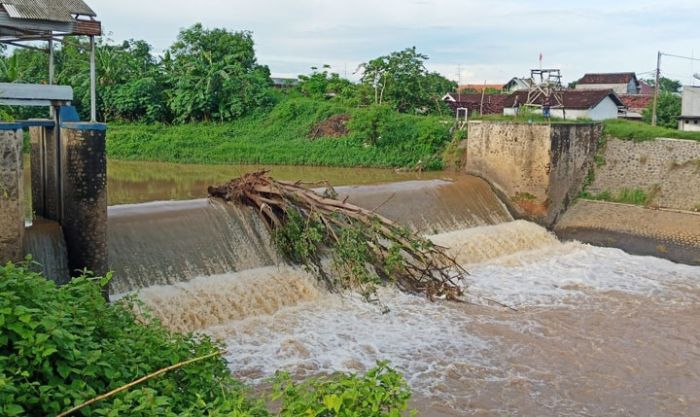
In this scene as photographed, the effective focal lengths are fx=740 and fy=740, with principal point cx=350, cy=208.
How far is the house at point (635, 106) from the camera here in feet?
86.3

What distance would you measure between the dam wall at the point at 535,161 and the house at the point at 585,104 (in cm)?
644

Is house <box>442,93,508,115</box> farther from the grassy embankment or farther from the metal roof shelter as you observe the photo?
the metal roof shelter

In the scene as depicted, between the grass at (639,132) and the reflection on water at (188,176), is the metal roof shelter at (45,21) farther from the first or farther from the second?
the grass at (639,132)

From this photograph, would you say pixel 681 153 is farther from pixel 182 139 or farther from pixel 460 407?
pixel 182 139

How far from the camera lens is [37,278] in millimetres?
3525

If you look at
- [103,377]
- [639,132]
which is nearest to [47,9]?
[103,377]

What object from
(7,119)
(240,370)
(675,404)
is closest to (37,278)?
(7,119)

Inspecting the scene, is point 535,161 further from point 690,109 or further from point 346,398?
point 346,398

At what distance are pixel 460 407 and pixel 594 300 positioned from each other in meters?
4.38

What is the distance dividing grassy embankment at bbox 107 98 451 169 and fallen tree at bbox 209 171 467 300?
8.45 meters

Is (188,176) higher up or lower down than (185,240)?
higher up

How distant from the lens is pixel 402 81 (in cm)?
2327

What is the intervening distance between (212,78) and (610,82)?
876 inches

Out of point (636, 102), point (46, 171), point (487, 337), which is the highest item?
point (636, 102)
